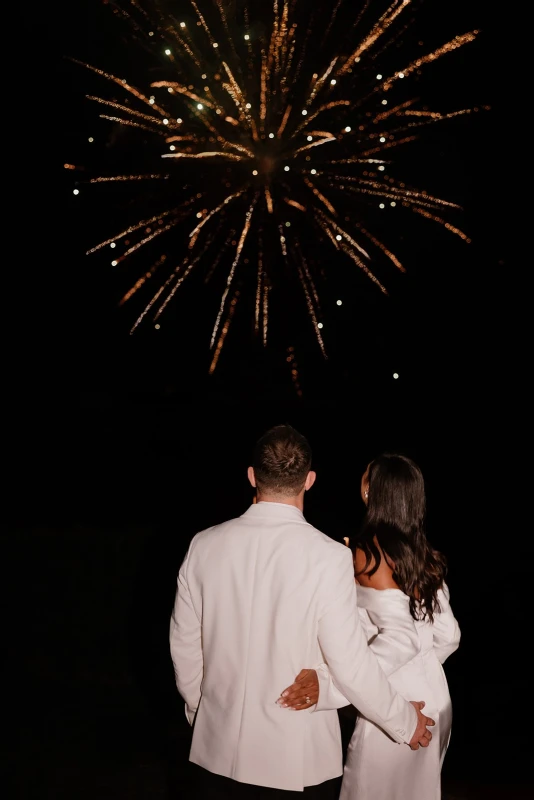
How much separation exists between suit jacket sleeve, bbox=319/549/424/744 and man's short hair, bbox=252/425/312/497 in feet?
0.71

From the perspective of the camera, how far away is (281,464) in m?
1.96

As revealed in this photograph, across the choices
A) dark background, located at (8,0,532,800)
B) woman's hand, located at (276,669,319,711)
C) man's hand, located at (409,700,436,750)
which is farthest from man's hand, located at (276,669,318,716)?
dark background, located at (8,0,532,800)

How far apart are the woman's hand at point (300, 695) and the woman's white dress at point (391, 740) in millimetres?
344

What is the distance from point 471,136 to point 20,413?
723 centimetres

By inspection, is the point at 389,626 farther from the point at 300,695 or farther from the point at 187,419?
the point at 187,419

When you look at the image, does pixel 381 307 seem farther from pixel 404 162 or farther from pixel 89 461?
pixel 89 461

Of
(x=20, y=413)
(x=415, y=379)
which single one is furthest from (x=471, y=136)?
(x=20, y=413)

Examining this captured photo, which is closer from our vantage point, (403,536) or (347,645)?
(347,645)

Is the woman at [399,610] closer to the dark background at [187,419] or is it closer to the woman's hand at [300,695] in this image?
the woman's hand at [300,695]

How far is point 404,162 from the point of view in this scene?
10.4 m

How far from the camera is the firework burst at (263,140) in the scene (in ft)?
20.6

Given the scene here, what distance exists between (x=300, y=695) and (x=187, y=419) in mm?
9178

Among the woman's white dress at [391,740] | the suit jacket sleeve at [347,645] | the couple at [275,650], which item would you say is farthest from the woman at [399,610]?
the suit jacket sleeve at [347,645]

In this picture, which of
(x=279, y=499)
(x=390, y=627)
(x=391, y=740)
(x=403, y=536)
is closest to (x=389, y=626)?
(x=390, y=627)
